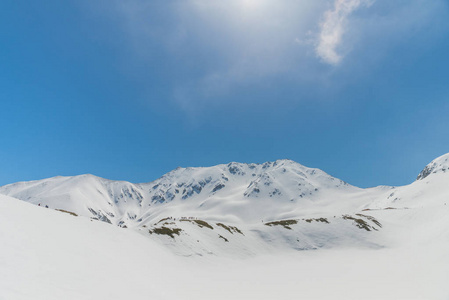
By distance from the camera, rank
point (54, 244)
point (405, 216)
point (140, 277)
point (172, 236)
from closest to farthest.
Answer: point (54, 244)
point (140, 277)
point (172, 236)
point (405, 216)

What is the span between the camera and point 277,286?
2406 cm

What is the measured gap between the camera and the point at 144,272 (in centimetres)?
2188

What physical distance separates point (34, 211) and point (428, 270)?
4119 centimetres

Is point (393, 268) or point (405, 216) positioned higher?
point (405, 216)

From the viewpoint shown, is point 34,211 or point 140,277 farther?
point 34,211

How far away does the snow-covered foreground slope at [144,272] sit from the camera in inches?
523

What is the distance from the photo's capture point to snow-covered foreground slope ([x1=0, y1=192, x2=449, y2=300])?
13.3 meters

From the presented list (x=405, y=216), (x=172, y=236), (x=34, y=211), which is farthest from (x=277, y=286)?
(x=405, y=216)

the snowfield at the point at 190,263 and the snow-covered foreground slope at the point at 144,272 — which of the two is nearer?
the snow-covered foreground slope at the point at 144,272

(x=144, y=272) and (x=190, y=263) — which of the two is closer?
(x=144, y=272)

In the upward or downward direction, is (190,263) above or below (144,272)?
above

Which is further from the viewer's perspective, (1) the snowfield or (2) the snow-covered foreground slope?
(1) the snowfield

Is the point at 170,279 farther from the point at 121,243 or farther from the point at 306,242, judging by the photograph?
the point at 306,242

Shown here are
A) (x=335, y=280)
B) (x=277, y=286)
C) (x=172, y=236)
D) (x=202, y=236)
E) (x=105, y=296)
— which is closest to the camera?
(x=105, y=296)
